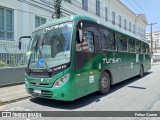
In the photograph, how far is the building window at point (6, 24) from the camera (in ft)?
43.4

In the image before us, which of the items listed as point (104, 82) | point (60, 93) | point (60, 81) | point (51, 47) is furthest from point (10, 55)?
point (60, 93)

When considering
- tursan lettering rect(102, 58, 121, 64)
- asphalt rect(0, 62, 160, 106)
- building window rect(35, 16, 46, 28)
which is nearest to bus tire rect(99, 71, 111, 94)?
tursan lettering rect(102, 58, 121, 64)

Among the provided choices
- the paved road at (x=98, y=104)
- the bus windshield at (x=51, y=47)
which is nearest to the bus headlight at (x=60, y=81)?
the bus windshield at (x=51, y=47)

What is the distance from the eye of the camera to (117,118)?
210 inches

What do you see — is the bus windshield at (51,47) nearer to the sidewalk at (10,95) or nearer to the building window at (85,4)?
the sidewalk at (10,95)

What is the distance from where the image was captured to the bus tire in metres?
8.00

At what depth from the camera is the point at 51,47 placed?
6.53m

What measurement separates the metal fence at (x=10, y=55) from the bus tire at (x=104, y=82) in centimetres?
496

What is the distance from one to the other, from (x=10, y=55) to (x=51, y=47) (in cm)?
534

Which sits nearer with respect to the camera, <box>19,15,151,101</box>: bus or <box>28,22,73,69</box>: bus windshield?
<box>19,15,151,101</box>: bus

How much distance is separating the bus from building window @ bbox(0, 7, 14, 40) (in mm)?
6793

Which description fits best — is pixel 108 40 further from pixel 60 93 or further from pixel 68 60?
pixel 60 93

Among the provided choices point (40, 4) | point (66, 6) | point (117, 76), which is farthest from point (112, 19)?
point (117, 76)

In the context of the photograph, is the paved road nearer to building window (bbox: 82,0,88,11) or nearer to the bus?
the bus
